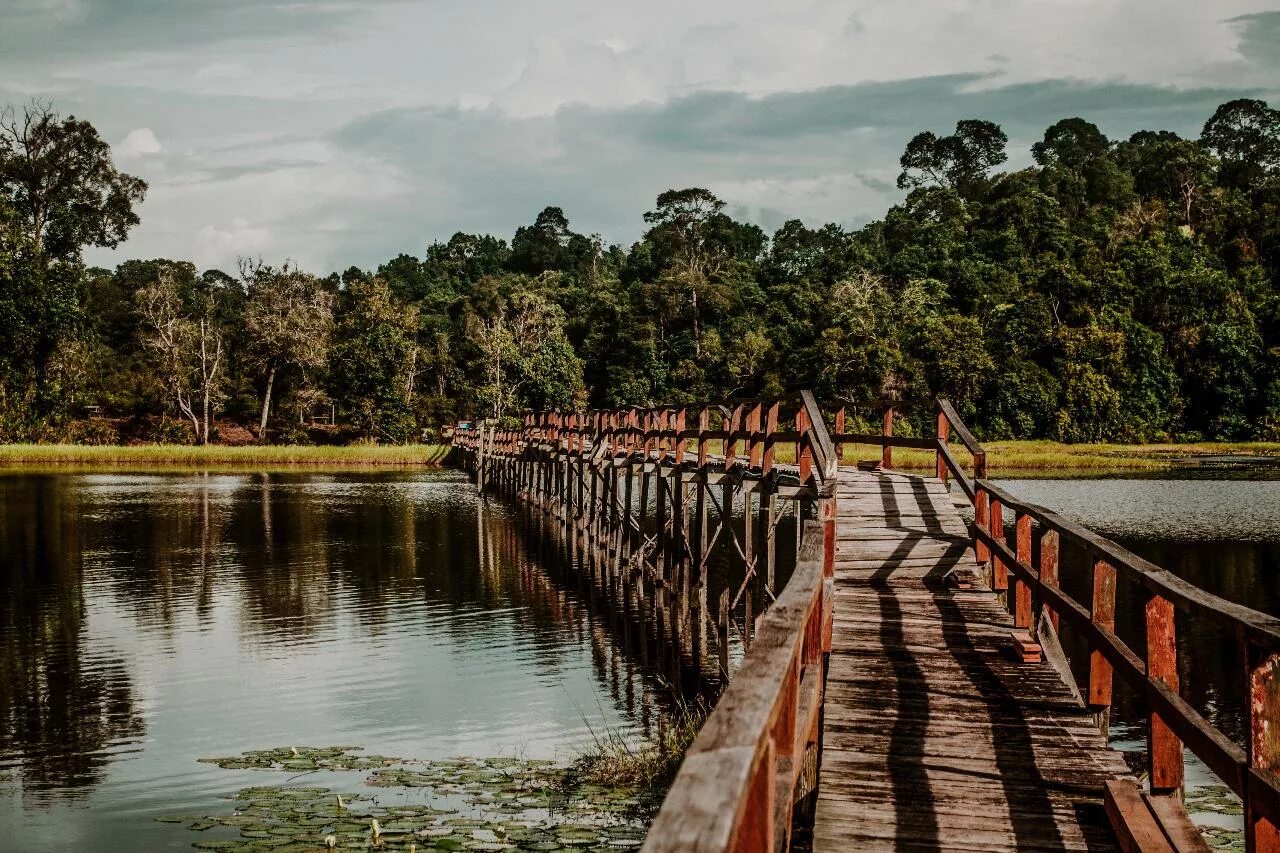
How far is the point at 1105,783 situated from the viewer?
566 cm

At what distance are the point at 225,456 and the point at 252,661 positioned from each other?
49733 millimetres

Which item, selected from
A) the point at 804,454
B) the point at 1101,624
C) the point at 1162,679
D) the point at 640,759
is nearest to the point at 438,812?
the point at 640,759

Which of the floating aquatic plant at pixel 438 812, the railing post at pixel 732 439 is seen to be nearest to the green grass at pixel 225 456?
the railing post at pixel 732 439

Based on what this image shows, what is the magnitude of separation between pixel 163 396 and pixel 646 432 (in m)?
61.1

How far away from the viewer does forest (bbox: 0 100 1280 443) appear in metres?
66.2

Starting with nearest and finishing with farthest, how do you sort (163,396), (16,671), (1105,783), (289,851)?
1. (1105,783)
2. (289,851)
3. (16,671)
4. (163,396)

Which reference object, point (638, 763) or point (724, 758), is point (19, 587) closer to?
point (638, 763)

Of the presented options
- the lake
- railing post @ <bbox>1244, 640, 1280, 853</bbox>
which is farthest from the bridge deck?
the lake

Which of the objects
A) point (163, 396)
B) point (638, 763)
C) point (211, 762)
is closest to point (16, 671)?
point (211, 762)

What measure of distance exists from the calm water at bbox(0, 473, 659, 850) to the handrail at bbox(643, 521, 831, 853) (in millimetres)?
7044

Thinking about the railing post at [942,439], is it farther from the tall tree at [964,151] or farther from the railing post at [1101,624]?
the tall tree at [964,151]

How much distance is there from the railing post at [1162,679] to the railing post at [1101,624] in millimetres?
1024

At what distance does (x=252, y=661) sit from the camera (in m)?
17.3

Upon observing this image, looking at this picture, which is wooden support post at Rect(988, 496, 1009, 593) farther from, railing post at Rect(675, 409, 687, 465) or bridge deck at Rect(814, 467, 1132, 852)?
railing post at Rect(675, 409, 687, 465)
